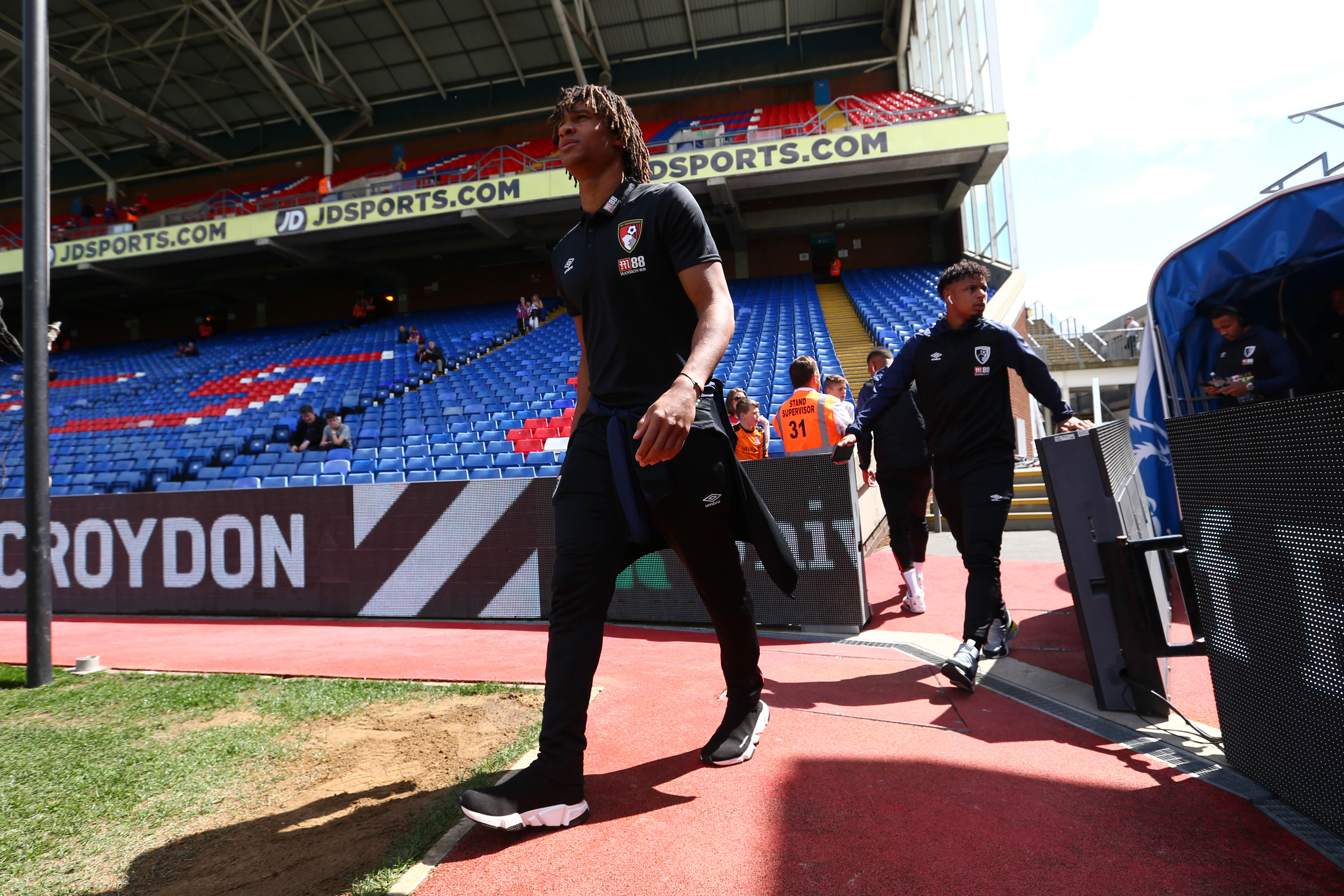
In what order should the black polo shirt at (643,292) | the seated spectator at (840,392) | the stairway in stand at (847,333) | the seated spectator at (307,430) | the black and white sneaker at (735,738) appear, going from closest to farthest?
the black polo shirt at (643,292) → the black and white sneaker at (735,738) → the seated spectator at (840,392) → the seated spectator at (307,430) → the stairway in stand at (847,333)

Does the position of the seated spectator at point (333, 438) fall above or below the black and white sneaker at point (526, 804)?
above

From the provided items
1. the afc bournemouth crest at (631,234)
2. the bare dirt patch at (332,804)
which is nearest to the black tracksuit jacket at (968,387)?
the afc bournemouth crest at (631,234)

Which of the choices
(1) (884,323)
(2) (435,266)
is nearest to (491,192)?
(2) (435,266)

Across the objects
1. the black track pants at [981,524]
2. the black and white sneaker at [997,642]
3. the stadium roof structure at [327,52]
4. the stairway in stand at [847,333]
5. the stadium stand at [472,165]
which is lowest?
the black and white sneaker at [997,642]

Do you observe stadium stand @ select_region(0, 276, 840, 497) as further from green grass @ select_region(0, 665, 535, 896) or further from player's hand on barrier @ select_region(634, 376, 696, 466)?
player's hand on barrier @ select_region(634, 376, 696, 466)

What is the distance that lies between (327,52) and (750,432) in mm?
21898

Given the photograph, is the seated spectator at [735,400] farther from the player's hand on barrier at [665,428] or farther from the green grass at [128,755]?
the player's hand on barrier at [665,428]

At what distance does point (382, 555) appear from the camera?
6.23 meters

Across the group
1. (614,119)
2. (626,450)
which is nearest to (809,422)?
(614,119)

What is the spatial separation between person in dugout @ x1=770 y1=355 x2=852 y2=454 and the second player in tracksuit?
1718mm

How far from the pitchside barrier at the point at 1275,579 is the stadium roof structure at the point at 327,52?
19.7 metres

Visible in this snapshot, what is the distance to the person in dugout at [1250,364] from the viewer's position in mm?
4598

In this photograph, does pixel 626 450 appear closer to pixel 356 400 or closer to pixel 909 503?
pixel 909 503

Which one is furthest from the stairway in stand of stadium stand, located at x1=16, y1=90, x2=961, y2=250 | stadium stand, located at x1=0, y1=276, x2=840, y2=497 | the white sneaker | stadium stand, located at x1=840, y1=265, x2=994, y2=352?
the white sneaker
